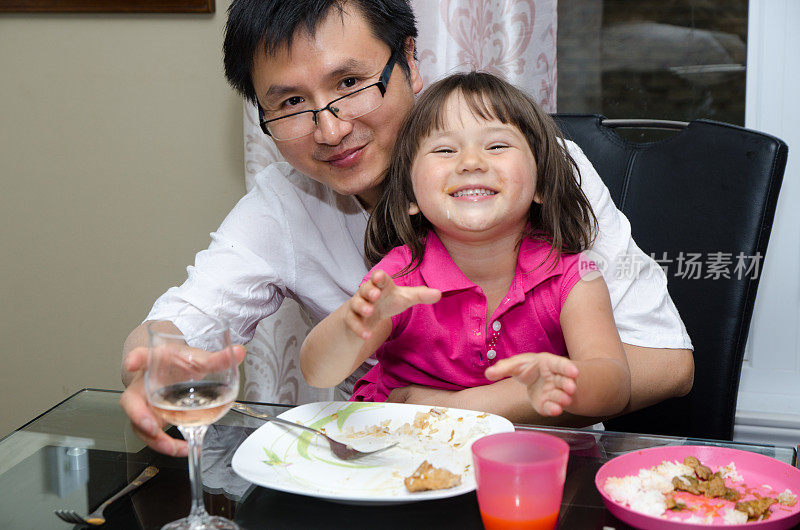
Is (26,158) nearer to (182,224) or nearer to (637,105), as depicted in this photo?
(182,224)

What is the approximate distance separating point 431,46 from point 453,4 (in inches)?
4.2

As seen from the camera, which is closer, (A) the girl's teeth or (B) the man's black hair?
(A) the girl's teeth

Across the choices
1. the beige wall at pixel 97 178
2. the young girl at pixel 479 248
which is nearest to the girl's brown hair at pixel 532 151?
the young girl at pixel 479 248

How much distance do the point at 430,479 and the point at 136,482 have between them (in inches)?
15.0

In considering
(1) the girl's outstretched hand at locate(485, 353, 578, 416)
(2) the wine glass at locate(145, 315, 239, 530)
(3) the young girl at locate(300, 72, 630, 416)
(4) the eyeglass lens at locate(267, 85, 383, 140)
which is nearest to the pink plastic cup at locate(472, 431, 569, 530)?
(1) the girl's outstretched hand at locate(485, 353, 578, 416)

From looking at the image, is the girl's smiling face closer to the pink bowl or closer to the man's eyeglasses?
the man's eyeglasses

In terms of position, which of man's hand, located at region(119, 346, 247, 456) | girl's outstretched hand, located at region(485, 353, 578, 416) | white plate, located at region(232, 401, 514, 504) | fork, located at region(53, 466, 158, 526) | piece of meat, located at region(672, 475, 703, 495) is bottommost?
fork, located at region(53, 466, 158, 526)

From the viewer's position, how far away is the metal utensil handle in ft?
3.07

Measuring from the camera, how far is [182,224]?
7.62ft

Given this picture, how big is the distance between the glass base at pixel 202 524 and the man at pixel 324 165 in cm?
43

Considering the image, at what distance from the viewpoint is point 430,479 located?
0.86 m

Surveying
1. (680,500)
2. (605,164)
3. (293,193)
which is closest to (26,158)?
(293,193)

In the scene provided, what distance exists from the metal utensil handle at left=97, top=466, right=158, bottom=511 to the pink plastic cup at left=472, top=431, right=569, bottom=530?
1.45ft

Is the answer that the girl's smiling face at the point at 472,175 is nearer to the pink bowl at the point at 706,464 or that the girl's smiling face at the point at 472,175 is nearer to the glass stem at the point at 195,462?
the pink bowl at the point at 706,464
